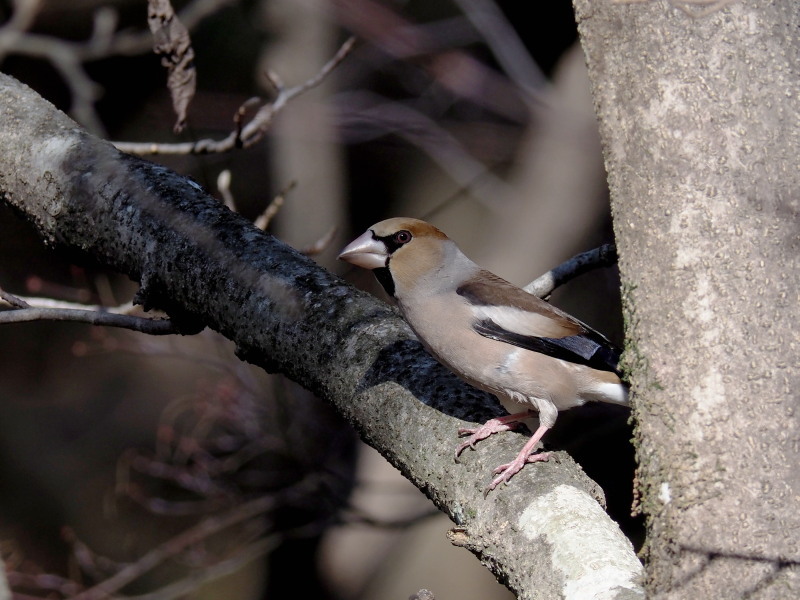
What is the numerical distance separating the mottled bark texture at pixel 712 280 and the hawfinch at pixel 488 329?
2.94ft

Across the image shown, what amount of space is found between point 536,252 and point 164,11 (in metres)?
3.71

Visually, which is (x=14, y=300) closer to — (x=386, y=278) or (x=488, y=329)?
(x=386, y=278)

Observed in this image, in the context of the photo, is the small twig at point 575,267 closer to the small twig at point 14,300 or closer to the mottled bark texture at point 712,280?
the mottled bark texture at point 712,280

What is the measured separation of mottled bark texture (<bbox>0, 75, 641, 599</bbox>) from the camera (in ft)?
6.45

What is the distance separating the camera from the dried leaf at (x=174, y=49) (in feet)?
9.91

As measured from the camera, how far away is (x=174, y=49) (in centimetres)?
310

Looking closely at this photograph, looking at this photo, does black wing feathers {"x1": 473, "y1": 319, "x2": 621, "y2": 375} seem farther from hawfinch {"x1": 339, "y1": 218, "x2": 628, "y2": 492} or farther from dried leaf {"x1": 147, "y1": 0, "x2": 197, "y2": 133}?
dried leaf {"x1": 147, "y1": 0, "x2": 197, "y2": 133}

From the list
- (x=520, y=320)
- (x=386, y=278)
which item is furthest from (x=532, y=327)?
(x=386, y=278)

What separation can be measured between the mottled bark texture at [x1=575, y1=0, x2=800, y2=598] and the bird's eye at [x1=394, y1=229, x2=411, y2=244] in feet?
4.48

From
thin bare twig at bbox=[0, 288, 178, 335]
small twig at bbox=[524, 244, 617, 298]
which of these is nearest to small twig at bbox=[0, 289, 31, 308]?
thin bare twig at bbox=[0, 288, 178, 335]

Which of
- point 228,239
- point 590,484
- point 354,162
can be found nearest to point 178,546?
point 228,239

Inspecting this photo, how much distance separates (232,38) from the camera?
26.4 ft

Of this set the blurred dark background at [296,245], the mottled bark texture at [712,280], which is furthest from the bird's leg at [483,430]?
the blurred dark background at [296,245]

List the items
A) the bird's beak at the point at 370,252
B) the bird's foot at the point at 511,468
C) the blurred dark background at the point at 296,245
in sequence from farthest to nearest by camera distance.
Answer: the blurred dark background at the point at 296,245, the bird's beak at the point at 370,252, the bird's foot at the point at 511,468
